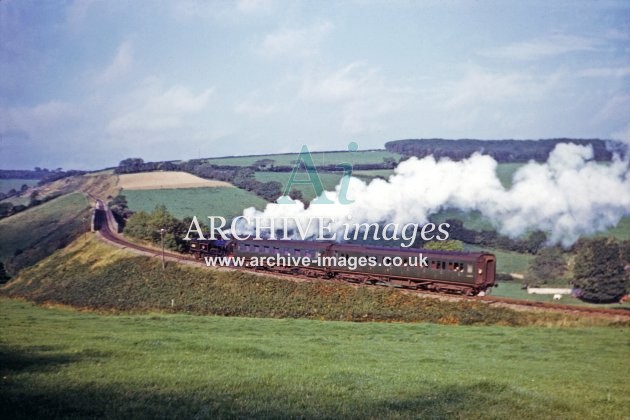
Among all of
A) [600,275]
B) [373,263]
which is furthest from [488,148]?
[373,263]

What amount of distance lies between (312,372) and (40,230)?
52541mm

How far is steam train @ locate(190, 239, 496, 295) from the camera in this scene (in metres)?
33.9

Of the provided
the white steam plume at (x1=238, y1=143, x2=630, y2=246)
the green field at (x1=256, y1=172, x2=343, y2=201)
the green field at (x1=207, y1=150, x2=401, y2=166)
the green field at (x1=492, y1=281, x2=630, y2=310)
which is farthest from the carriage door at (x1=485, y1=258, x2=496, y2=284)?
the green field at (x1=207, y1=150, x2=401, y2=166)

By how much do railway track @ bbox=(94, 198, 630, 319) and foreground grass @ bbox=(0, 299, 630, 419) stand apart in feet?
9.96

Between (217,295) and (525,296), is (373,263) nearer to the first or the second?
(217,295)

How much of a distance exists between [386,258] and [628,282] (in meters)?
34.4

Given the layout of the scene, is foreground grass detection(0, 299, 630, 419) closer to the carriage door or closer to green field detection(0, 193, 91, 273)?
the carriage door

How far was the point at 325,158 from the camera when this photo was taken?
81750 mm

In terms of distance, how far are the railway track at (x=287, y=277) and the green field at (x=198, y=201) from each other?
467 centimetres

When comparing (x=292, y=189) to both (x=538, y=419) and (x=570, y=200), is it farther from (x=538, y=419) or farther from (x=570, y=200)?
(x=538, y=419)

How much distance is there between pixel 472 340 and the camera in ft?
87.1

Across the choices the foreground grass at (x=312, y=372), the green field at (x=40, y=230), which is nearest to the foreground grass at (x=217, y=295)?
the green field at (x=40, y=230)

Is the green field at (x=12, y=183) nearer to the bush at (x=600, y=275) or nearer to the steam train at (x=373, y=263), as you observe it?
the steam train at (x=373, y=263)

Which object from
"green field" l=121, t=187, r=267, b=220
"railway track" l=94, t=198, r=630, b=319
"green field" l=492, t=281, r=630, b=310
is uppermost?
"green field" l=121, t=187, r=267, b=220
